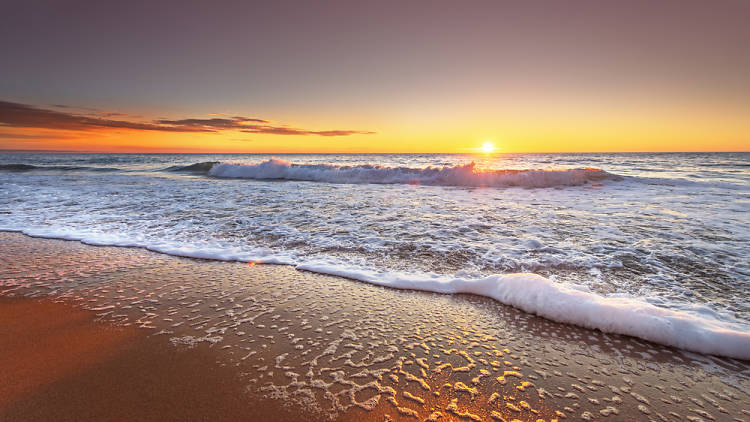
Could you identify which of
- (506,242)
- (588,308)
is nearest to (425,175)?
(506,242)

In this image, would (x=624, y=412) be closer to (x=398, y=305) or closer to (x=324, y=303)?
(x=398, y=305)

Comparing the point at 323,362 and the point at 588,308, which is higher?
the point at 588,308

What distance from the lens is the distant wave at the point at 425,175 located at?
46.5ft

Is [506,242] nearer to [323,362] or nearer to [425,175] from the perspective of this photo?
[323,362]

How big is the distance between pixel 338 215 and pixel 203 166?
73.6 feet

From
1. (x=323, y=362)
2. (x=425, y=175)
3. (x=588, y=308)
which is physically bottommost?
(x=323, y=362)

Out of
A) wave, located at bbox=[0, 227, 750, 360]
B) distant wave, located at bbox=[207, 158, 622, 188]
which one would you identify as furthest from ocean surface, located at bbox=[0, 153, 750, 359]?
distant wave, located at bbox=[207, 158, 622, 188]

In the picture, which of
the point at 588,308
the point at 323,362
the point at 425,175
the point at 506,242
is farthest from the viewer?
the point at 425,175

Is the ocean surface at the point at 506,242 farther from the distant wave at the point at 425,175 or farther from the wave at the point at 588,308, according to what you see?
the distant wave at the point at 425,175

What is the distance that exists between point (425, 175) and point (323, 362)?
49.3ft

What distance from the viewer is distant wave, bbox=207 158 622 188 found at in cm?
1419

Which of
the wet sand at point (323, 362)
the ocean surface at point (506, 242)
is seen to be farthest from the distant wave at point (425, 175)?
the wet sand at point (323, 362)

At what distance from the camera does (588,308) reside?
8.66 feet

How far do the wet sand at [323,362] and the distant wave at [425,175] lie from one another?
40.8 feet
